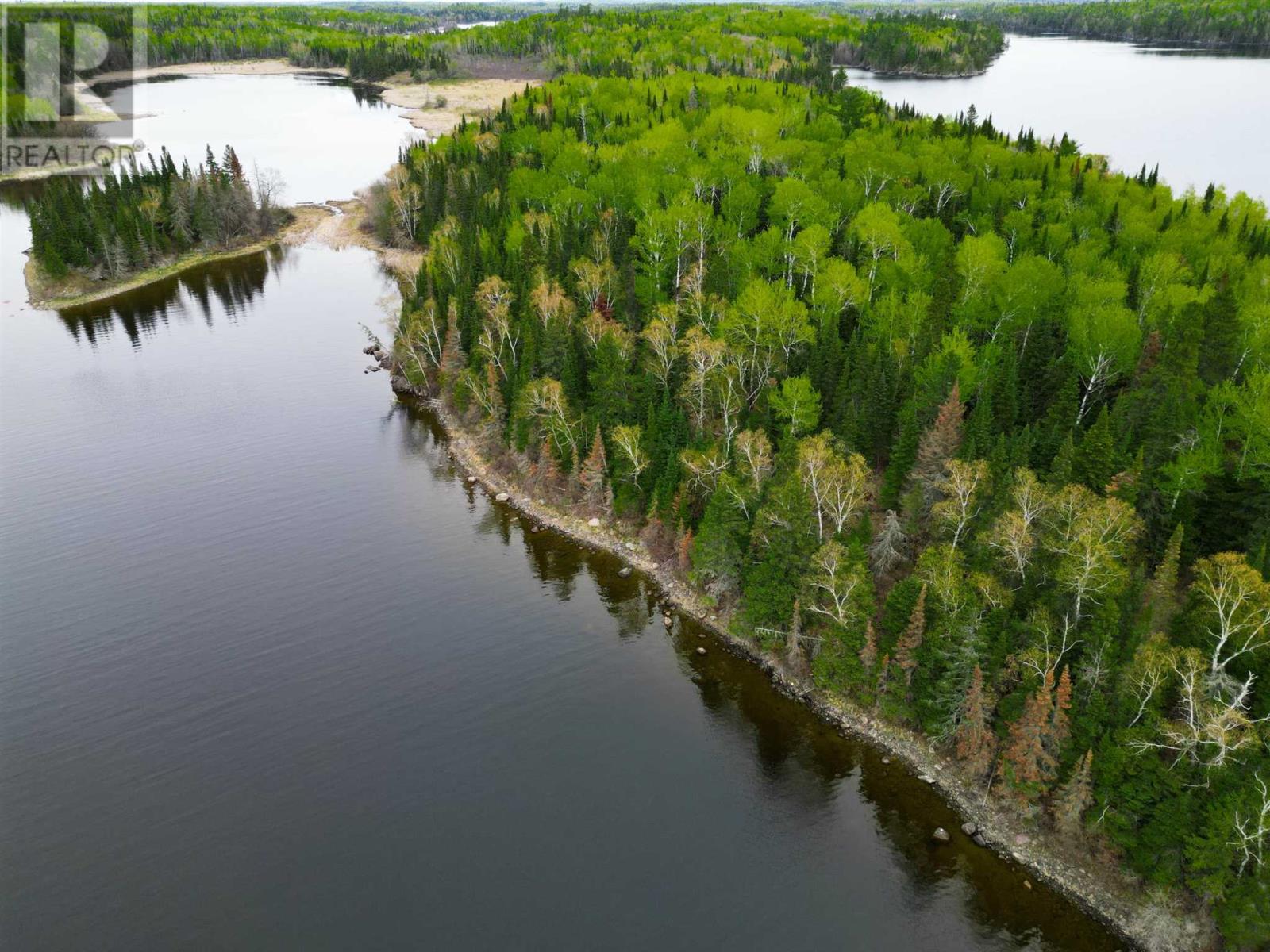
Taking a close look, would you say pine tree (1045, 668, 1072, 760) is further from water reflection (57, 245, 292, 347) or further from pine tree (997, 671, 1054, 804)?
water reflection (57, 245, 292, 347)

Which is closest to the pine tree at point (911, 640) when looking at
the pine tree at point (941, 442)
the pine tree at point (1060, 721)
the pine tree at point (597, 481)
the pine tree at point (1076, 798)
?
the pine tree at point (1060, 721)

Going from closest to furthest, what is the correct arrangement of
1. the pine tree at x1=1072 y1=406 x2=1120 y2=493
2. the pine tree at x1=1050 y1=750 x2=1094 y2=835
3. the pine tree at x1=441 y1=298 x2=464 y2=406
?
the pine tree at x1=1050 y1=750 x2=1094 y2=835 → the pine tree at x1=1072 y1=406 x2=1120 y2=493 → the pine tree at x1=441 y1=298 x2=464 y2=406

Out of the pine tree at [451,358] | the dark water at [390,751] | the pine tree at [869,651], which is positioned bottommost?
the dark water at [390,751]

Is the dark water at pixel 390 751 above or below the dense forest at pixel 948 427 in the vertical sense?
below

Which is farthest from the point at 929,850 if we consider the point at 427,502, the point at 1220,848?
the point at 427,502

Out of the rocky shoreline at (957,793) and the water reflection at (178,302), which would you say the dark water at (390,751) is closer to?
the rocky shoreline at (957,793)

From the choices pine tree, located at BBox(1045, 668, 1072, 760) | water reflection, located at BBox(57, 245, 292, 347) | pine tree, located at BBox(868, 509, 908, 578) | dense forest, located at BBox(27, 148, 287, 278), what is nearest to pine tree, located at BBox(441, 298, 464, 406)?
water reflection, located at BBox(57, 245, 292, 347)

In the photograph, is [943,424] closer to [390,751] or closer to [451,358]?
[390,751]
